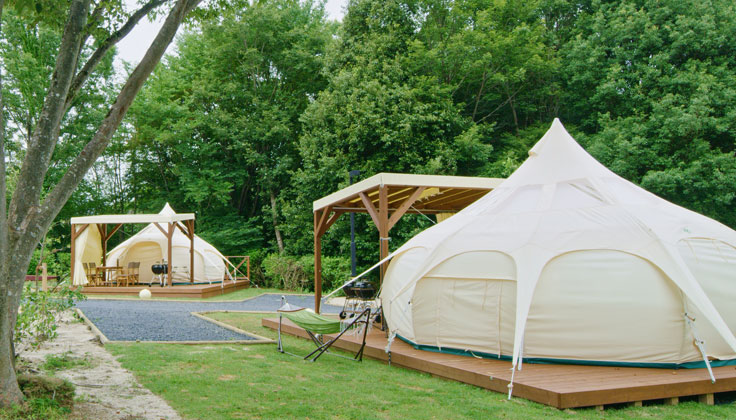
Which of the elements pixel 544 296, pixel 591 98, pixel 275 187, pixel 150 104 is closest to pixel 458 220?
pixel 544 296

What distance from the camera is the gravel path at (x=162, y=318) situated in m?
9.22

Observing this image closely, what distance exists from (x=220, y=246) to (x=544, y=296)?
21189 millimetres

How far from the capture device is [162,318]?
37.8 ft

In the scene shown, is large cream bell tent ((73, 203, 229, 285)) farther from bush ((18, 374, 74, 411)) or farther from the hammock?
bush ((18, 374, 74, 411))

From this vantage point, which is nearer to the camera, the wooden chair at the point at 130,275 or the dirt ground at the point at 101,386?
the dirt ground at the point at 101,386

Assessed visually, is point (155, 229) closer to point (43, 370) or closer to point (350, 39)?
point (350, 39)

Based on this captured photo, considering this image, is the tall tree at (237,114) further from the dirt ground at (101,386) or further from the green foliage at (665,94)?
the dirt ground at (101,386)

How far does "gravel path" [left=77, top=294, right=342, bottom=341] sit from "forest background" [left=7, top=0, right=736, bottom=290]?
3.45 meters

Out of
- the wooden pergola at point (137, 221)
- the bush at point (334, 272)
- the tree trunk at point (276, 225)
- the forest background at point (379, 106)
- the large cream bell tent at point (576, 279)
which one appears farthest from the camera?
the tree trunk at point (276, 225)

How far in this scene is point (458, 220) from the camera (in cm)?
809

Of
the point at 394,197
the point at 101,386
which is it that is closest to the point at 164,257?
the point at 394,197

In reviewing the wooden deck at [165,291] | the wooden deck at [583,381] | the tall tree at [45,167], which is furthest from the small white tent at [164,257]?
the tall tree at [45,167]

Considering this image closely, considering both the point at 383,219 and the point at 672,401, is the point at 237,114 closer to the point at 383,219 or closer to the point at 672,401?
the point at 383,219

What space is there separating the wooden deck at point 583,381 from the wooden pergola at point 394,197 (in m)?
2.47
